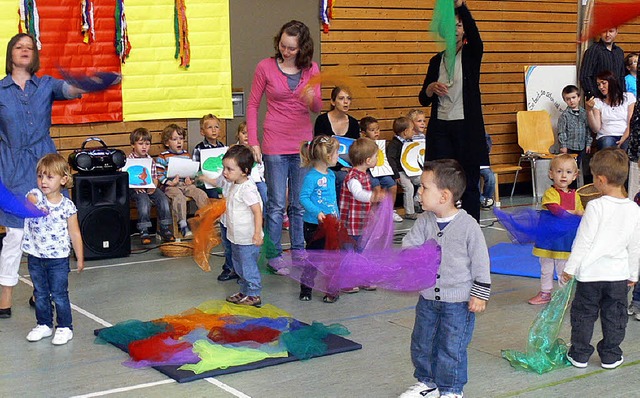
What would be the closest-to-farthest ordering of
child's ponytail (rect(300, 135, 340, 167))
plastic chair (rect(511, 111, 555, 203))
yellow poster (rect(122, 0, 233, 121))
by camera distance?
child's ponytail (rect(300, 135, 340, 167)), yellow poster (rect(122, 0, 233, 121)), plastic chair (rect(511, 111, 555, 203))

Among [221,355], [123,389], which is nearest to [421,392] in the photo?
[221,355]

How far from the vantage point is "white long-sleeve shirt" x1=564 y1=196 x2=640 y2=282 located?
4887 millimetres

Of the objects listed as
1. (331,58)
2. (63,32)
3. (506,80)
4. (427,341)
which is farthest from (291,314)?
(506,80)

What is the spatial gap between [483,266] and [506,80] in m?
8.76

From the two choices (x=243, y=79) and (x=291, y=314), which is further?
(x=243, y=79)

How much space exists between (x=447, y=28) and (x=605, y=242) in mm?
2277

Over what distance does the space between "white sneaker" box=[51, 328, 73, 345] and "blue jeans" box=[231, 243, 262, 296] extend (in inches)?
52.8

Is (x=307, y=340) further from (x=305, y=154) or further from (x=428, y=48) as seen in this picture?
(x=428, y=48)

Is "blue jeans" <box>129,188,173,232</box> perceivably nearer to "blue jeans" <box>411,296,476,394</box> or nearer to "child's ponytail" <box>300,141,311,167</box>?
"child's ponytail" <box>300,141,311,167</box>

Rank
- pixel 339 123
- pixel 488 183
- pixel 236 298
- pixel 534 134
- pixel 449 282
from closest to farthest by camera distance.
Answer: pixel 449 282 < pixel 236 298 < pixel 339 123 < pixel 488 183 < pixel 534 134

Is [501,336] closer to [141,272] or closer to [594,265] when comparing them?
[594,265]

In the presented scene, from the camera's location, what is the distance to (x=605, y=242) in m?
4.88

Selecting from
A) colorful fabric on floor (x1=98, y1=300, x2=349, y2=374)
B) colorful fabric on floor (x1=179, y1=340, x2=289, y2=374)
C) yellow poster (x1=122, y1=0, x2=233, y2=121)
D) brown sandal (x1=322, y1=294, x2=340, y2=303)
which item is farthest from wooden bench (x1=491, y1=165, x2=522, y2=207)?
colorful fabric on floor (x1=179, y1=340, x2=289, y2=374)

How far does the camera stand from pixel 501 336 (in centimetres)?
562
